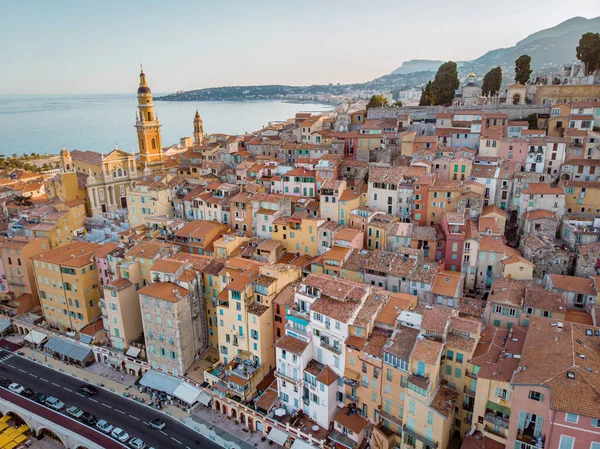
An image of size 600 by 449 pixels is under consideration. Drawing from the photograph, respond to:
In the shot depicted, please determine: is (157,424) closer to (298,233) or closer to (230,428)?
(230,428)

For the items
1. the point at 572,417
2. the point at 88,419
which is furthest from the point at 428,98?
the point at 88,419

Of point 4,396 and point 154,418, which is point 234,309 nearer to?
point 154,418

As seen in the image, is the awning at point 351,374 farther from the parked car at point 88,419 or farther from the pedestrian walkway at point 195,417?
the parked car at point 88,419

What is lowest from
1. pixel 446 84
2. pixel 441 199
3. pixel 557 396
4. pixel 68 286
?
pixel 68 286

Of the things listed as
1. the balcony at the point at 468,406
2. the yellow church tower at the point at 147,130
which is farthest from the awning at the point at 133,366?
the yellow church tower at the point at 147,130

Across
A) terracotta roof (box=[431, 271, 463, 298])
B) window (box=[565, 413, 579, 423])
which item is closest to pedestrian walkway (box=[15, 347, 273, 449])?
terracotta roof (box=[431, 271, 463, 298])

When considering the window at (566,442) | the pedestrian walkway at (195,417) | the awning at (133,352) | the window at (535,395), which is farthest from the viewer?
the awning at (133,352)

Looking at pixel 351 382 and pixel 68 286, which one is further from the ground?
pixel 68 286
